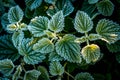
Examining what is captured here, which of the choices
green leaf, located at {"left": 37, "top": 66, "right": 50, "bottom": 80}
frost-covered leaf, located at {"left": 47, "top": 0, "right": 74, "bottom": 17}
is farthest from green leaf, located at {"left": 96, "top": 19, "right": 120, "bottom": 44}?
green leaf, located at {"left": 37, "top": 66, "right": 50, "bottom": 80}

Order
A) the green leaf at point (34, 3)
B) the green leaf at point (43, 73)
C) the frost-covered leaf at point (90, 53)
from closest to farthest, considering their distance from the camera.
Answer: the frost-covered leaf at point (90, 53) → the green leaf at point (43, 73) → the green leaf at point (34, 3)

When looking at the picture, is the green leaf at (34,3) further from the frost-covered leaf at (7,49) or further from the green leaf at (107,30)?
the green leaf at (107,30)

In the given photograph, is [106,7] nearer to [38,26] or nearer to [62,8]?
[62,8]

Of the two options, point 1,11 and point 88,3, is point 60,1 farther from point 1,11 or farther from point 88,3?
point 1,11

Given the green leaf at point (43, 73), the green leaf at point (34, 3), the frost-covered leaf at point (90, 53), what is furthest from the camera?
the green leaf at point (34, 3)

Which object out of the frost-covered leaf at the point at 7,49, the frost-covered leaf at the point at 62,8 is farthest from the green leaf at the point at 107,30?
the frost-covered leaf at the point at 7,49

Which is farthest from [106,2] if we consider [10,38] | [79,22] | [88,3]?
[10,38]

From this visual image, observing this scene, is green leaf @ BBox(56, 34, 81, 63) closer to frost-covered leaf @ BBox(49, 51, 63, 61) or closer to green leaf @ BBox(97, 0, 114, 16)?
frost-covered leaf @ BBox(49, 51, 63, 61)
